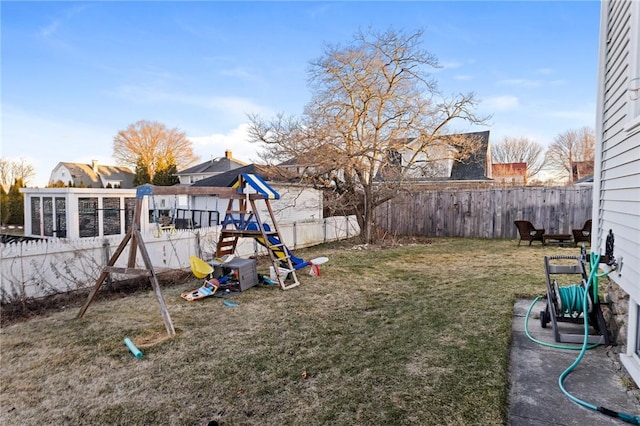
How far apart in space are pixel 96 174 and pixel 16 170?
33.3 feet

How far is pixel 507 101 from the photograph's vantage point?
11758mm

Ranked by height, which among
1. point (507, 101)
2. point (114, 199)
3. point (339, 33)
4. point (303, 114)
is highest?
point (339, 33)

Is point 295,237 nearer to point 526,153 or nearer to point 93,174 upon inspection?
point 526,153

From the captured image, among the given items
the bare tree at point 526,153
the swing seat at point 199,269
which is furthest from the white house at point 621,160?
the bare tree at point 526,153

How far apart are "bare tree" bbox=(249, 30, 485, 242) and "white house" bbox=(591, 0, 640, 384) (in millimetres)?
6017

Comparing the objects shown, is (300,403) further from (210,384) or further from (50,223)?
(50,223)

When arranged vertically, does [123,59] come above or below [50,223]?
above

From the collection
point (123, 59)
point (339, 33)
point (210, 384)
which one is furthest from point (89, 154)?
point (210, 384)

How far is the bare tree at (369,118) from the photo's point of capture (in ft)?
30.9

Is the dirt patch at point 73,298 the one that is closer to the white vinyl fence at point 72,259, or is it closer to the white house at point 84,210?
the white vinyl fence at point 72,259

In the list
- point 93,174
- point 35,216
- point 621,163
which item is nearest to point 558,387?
point 621,163

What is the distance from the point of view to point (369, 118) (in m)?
9.88

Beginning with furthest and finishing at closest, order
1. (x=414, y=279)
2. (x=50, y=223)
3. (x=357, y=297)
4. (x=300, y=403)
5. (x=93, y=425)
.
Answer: (x=50, y=223) < (x=414, y=279) < (x=357, y=297) < (x=300, y=403) < (x=93, y=425)

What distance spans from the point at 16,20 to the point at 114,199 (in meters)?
6.78
